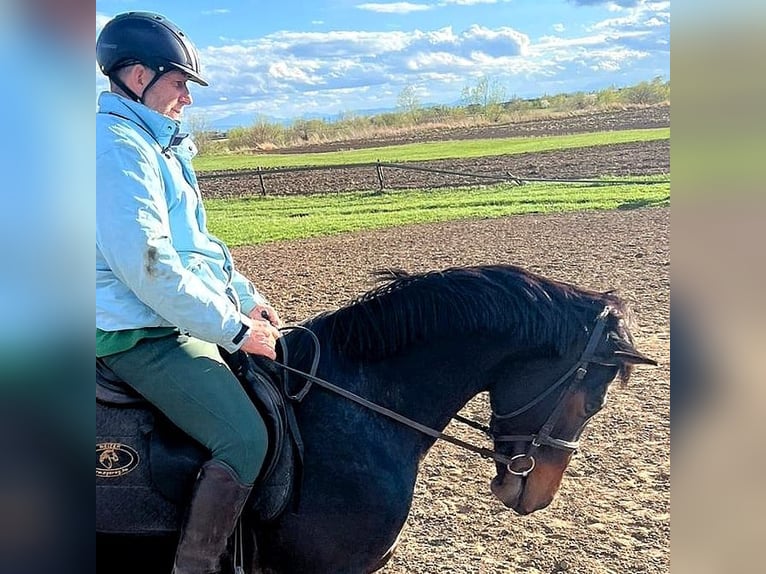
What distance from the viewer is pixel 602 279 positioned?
6.73m

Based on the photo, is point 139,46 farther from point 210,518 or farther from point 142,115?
point 210,518

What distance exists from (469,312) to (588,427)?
285 centimetres

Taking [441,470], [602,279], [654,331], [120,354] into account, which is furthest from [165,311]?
[602,279]

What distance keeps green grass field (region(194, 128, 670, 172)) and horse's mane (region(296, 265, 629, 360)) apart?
4.28 metres

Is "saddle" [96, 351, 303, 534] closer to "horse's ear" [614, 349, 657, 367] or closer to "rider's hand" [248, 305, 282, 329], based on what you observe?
"rider's hand" [248, 305, 282, 329]

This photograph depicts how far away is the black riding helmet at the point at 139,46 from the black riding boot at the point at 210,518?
100 centimetres

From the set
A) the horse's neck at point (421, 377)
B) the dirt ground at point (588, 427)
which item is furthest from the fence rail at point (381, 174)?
the horse's neck at point (421, 377)

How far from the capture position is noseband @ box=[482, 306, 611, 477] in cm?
192

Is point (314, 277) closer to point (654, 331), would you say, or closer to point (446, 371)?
point (654, 331)

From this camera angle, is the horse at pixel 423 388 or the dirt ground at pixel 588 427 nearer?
the horse at pixel 423 388

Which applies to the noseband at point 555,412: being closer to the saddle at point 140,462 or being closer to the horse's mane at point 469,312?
the horse's mane at point 469,312

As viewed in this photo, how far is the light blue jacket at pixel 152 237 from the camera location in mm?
1471

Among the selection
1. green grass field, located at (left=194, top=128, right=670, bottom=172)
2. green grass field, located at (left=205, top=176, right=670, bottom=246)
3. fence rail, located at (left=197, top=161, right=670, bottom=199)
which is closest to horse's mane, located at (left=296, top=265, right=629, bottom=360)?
green grass field, located at (left=194, top=128, right=670, bottom=172)

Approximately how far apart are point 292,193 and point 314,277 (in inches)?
71.1
